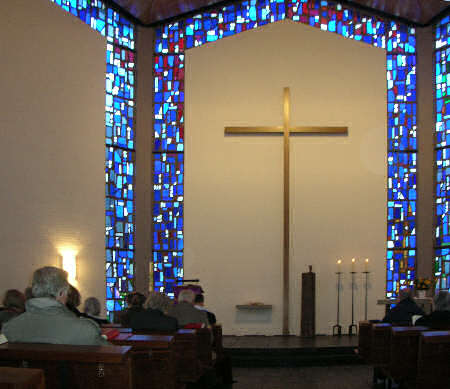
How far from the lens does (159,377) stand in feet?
13.8

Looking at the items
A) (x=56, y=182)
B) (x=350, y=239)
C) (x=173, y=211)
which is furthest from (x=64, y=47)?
(x=350, y=239)

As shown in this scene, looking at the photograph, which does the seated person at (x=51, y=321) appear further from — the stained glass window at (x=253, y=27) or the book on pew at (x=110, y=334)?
the stained glass window at (x=253, y=27)

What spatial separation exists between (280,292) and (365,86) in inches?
138

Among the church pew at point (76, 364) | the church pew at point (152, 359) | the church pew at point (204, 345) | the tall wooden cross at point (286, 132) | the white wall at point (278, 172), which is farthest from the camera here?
the white wall at point (278, 172)

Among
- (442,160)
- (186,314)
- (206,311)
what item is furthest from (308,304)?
(186,314)

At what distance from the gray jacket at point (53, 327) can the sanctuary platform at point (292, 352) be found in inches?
208

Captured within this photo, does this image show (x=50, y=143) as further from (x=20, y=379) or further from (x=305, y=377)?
(x=20, y=379)

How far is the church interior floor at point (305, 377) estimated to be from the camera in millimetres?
6699

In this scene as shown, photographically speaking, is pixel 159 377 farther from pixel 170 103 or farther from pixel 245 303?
pixel 170 103

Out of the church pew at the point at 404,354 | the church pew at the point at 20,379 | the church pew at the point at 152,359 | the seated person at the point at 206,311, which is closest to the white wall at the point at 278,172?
the seated person at the point at 206,311

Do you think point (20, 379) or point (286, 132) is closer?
point (20, 379)

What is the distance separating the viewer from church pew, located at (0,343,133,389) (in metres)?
2.79

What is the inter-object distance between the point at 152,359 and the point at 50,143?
4509 mm

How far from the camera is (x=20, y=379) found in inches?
78.9
